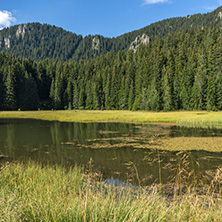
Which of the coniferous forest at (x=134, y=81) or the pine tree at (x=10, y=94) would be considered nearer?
the coniferous forest at (x=134, y=81)

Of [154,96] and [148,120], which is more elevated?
[154,96]

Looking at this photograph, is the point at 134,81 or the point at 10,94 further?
the point at 134,81

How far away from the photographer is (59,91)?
96500 millimetres

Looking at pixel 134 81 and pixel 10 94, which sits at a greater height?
pixel 134 81

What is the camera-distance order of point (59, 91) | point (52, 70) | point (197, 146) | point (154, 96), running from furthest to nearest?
point (52, 70) → point (59, 91) → point (154, 96) → point (197, 146)

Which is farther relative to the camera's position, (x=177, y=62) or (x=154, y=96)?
(x=177, y=62)

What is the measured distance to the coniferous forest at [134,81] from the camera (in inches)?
2596

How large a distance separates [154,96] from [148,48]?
4386cm

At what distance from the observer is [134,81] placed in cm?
8788

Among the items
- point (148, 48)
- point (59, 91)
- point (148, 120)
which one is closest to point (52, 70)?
point (59, 91)

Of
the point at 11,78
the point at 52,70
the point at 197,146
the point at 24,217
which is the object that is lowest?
the point at 197,146

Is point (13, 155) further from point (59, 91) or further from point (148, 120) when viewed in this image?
point (59, 91)

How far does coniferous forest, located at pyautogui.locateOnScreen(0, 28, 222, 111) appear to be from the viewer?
65.9m

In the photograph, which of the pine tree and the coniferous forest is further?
the pine tree
